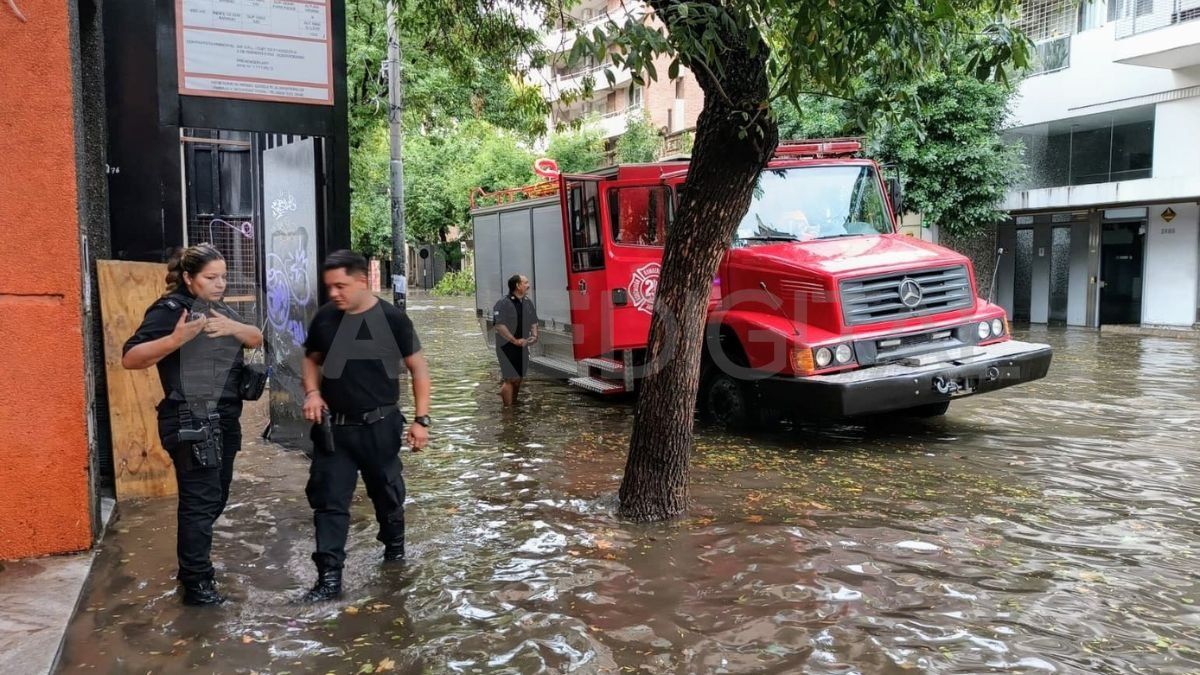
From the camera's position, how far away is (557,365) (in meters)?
11.7

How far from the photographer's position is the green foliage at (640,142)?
34594 mm

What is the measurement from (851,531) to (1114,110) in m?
19.3

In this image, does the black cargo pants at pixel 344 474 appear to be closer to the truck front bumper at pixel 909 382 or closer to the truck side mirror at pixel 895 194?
the truck front bumper at pixel 909 382

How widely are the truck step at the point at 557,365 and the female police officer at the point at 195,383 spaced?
652 cm

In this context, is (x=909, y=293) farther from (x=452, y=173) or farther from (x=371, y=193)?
(x=452, y=173)

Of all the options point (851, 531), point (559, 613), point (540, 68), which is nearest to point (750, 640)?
point (559, 613)

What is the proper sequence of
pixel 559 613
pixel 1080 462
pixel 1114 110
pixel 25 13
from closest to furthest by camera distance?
pixel 559 613, pixel 25 13, pixel 1080 462, pixel 1114 110

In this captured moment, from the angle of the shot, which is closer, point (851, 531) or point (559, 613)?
point (559, 613)

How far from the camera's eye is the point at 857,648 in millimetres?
3932

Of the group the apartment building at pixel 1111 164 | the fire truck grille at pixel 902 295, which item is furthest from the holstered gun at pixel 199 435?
the apartment building at pixel 1111 164

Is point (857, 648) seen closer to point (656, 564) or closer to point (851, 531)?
point (656, 564)

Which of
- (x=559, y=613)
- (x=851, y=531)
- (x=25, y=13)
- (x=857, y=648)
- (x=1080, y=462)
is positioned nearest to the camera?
(x=857, y=648)

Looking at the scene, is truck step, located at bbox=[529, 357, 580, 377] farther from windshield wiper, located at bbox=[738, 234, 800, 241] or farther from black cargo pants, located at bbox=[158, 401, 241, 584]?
black cargo pants, located at bbox=[158, 401, 241, 584]

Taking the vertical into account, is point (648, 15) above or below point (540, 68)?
below
